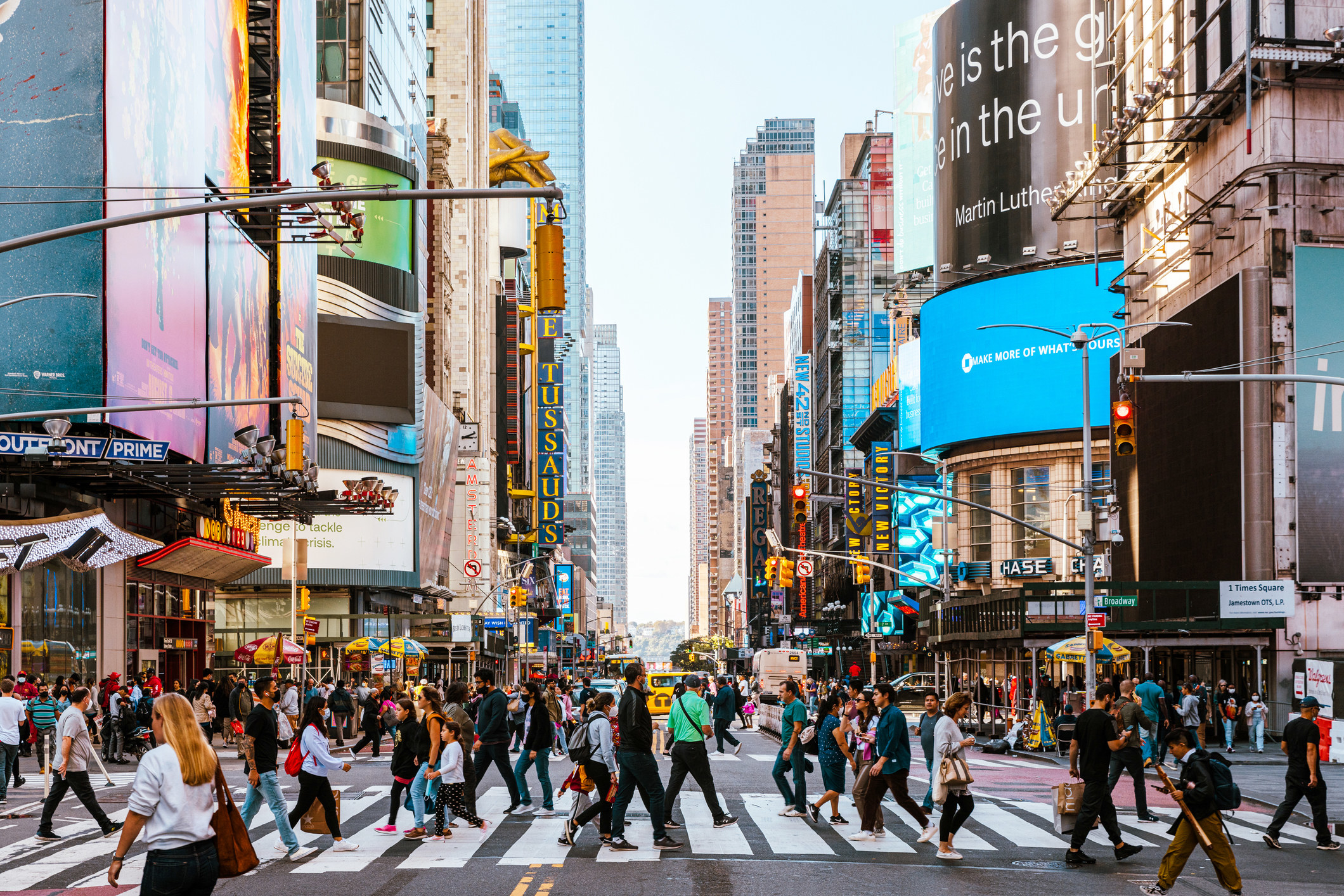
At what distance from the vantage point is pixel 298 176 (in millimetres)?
49219

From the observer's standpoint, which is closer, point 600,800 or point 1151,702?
point 600,800

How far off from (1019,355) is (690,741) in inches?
2362

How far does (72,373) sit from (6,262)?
8.44ft

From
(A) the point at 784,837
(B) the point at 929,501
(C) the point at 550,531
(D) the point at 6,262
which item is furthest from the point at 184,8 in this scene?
(C) the point at 550,531

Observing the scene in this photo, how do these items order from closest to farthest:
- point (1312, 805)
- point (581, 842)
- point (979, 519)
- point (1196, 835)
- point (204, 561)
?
point (1196, 835), point (581, 842), point (1312, 805), point (204, 561), point (979, 519)

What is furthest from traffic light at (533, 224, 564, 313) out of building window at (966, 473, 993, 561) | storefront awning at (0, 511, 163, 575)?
building window at (966, 473, 993, 561)

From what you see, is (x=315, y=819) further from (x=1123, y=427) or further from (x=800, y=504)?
(x=800, y=504)

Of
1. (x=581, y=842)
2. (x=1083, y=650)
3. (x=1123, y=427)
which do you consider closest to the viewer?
(x=581, y=842)

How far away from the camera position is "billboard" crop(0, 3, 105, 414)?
99.9 ft

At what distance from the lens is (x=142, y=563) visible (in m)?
38.2

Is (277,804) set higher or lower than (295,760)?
lower

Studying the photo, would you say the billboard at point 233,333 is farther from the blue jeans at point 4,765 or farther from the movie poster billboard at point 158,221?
the blue jeans at point 4,765

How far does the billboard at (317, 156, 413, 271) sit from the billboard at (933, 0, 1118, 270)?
95.7 ft

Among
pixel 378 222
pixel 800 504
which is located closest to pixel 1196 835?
pixel 800 504
